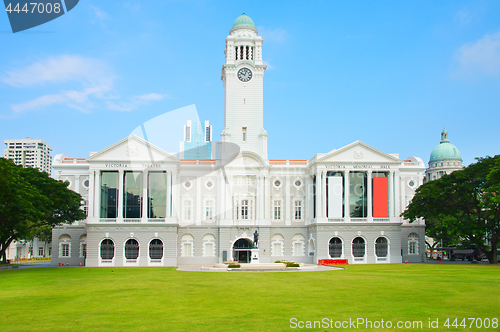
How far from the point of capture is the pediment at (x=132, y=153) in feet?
199

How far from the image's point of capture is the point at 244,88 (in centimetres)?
7012

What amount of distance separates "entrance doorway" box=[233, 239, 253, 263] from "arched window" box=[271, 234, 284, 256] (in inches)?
130

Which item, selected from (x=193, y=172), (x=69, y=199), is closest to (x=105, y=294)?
(x=69, y=199)

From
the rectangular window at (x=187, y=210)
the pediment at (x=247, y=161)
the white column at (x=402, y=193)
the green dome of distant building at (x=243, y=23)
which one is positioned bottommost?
the rectangular window at (x=187, y=210)

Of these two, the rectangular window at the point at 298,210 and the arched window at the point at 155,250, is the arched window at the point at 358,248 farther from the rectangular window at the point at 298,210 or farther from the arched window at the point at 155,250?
the arched window at the point at 155,250

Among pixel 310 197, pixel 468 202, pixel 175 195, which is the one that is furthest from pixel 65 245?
pixel 468 202

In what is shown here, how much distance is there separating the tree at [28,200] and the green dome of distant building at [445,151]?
112 metres

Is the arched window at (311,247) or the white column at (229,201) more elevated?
the white column at (229,201)

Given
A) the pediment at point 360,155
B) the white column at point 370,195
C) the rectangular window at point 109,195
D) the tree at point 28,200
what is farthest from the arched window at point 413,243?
the tree at point 28,200

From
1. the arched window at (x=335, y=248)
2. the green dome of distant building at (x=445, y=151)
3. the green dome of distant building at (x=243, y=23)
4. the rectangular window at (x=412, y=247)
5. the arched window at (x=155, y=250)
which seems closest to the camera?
the arched window at (x=155, y=250)

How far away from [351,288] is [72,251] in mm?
48927

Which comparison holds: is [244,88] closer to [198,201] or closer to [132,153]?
[198,201]

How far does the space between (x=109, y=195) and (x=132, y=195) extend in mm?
2855

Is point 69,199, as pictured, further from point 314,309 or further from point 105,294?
point 314,309
